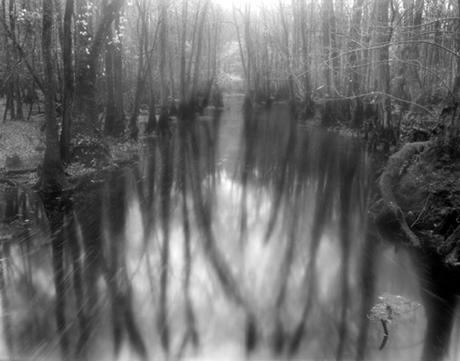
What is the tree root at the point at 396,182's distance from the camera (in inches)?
464

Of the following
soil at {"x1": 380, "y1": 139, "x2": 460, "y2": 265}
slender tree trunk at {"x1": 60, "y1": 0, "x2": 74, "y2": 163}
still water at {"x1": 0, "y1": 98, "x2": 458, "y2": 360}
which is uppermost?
slender tree trunk at {"x1": 60, "y1": 0, "x2": 74, "y2": 163}

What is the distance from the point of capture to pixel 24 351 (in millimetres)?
7133

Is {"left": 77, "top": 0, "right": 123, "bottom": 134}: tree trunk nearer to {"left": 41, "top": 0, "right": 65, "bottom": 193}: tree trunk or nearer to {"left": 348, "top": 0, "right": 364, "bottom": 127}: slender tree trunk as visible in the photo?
{"left": 41, "top": 0, "right": 65, "bottom": 193}: tree trunk

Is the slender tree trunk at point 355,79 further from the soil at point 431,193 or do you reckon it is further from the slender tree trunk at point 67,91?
the slender tree trunk at point 67,91

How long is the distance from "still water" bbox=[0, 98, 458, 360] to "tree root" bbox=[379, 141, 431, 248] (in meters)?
0.66

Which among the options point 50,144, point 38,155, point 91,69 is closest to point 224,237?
point 50,144

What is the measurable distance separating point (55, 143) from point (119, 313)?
834cm

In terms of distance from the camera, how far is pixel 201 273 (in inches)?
390

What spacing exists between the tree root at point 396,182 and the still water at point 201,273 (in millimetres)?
659

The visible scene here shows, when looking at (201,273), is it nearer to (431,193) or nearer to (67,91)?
(431,193)

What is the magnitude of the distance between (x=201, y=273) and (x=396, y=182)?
702 cm

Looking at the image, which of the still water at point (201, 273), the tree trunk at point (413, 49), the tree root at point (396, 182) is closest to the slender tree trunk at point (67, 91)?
the still water at point (201, 273)

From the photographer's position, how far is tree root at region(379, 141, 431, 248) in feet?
38.6

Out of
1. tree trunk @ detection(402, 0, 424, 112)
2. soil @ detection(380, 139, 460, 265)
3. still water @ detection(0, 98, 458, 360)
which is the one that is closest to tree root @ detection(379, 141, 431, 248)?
soil @ detection(380, 139, 460, 265)
